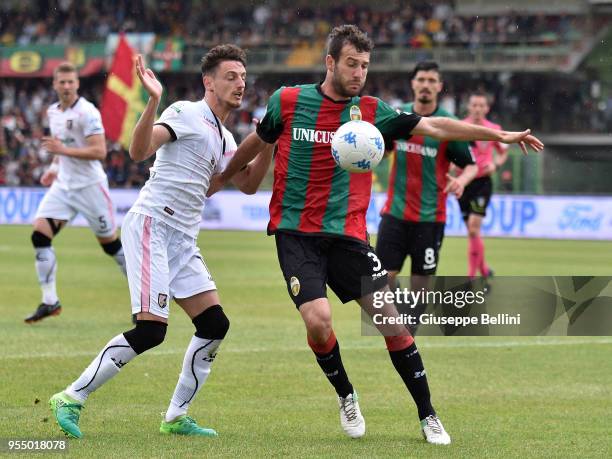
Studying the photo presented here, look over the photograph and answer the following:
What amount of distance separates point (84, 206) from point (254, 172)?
584cm

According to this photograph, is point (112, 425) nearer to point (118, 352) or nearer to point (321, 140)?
point (118, 352)

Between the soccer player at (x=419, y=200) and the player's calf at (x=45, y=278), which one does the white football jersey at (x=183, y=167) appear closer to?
the soccer player at (x=419, y=200)

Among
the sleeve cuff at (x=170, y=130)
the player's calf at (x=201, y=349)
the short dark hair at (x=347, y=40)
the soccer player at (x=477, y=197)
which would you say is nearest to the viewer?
the short dark hair at (x=347, y=40)

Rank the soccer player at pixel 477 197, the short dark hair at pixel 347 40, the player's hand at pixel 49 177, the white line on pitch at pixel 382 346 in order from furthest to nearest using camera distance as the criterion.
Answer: the soccer player at pixel 477 197 → the player's hand at pixel 49 177 → the white line on pitch at pixel 382 346 → the short dark hair at pixel 347 40

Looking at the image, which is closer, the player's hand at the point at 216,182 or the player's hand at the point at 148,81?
the player's hand at the point at 148,81

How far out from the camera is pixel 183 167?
706cm

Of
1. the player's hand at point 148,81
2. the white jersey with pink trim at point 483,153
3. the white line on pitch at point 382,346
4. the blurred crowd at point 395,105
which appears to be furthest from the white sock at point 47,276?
the blurred crowd at point 395,105

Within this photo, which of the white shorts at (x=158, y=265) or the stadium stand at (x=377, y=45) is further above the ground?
the stadium stand at (x=377, y=45)

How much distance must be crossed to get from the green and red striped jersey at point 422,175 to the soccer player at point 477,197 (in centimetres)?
467

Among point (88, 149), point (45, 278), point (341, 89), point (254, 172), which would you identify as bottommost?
point (45, 278)

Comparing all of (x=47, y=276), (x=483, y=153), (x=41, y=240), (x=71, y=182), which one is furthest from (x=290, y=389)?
(x=483, y=153)

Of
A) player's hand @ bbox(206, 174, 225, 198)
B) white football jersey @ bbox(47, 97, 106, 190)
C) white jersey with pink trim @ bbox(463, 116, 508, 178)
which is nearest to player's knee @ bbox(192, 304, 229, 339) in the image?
player's hand @ bbox(206, 174, 225, 198)

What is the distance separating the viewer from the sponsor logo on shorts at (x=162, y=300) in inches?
265

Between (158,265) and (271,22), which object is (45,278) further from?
(271,22)
